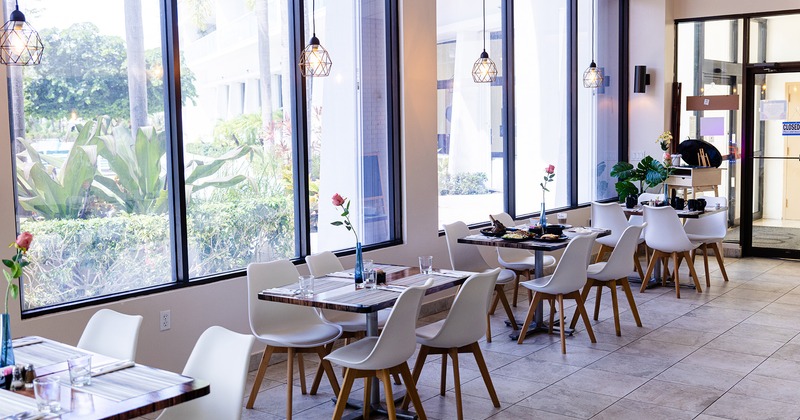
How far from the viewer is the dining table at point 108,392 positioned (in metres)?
2.78

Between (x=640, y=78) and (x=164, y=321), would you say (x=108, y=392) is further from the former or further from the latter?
(x=640, y=78)

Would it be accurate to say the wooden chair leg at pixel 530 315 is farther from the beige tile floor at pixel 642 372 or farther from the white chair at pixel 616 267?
the white chair at pixel 616 267

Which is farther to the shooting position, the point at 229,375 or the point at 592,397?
the point at 592,397

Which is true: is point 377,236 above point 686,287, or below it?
above

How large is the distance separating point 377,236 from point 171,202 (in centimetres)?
209

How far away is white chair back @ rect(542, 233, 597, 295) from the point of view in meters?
6.04

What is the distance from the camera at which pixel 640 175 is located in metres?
9.48

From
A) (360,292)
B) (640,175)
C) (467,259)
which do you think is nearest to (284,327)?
(360,292)

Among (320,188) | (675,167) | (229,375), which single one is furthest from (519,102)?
(229,375)

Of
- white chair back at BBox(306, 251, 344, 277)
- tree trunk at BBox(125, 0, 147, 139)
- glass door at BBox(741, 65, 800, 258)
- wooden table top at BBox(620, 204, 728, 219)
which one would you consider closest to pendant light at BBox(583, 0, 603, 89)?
wooden table top at BBox(620, 204, 728, 219)

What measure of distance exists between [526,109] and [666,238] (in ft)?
6.66

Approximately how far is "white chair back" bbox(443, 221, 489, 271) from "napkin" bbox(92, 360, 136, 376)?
3665 millimetres

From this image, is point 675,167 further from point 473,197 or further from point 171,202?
point 171,202

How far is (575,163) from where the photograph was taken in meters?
9.95
